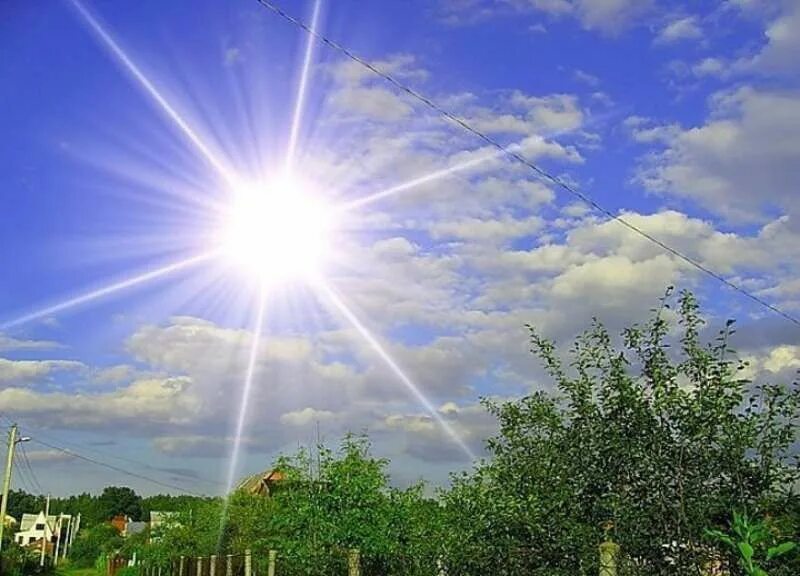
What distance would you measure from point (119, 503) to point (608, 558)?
116 m

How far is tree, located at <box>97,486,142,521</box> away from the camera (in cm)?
11069

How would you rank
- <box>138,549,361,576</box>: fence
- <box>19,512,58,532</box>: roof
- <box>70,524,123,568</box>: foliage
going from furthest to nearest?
<box>19,512,58,532</box>: roof → <box>70,524,123,568</box>: foliage → <box>138,549,361,576</box>: fence

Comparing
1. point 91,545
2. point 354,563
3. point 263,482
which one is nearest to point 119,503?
point 91,545

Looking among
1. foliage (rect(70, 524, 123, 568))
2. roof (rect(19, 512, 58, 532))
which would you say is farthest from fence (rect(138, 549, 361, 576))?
roof (rect(19, 512, 58, 532))

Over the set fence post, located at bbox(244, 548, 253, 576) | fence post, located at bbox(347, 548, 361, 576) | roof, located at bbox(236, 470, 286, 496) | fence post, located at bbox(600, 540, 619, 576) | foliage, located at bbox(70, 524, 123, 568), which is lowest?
fence post, located at bbox(600, 540, 619, 576)

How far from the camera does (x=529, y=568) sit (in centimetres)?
562

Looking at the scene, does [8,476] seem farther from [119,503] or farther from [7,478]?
[119,503]

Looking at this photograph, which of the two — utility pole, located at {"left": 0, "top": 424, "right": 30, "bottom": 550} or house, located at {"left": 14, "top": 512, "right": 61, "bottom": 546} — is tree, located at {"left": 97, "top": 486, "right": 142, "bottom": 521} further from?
utility pole, located at {"left": 0, "top": 424, "right": 30, "bottom": 550}

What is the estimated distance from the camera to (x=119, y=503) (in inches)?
4414

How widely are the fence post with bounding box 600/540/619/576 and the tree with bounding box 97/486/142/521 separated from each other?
114270mm

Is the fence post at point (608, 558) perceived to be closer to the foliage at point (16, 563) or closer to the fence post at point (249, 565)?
the fence post at point (249, 565)

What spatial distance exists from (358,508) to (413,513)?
1.28 metres

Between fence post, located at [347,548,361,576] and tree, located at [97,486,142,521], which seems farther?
tree, located at [97,486,142,521]

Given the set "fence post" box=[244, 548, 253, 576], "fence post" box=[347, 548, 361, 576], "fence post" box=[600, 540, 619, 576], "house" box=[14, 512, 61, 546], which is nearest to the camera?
"fence post" box=[600, 540, 619, 576]
